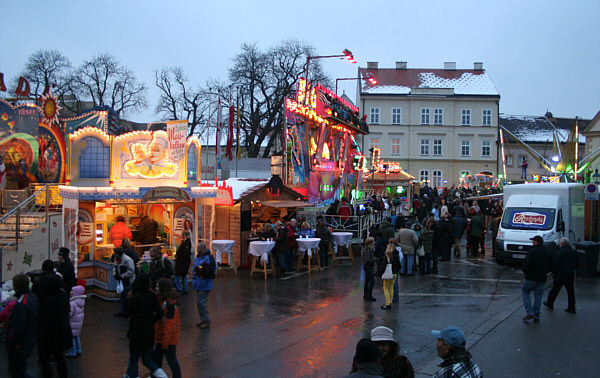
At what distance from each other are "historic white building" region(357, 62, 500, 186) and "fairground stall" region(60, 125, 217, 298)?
39.6m

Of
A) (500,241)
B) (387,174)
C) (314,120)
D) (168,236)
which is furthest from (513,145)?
(168,236)

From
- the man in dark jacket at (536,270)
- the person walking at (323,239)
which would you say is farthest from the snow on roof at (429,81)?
the man in dark jacket at (536,270)

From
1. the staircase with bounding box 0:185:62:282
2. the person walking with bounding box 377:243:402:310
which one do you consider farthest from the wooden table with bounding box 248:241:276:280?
the staircase with bounding box 0:185:62:282

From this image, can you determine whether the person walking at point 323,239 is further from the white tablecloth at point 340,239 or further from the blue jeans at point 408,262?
the blue jeans at point 408,262

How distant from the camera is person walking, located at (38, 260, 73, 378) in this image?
6414mm

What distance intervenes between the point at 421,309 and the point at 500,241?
21.0ft

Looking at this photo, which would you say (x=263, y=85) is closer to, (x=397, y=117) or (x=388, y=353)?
(x=397, y=117)

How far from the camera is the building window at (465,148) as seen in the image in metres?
53.1

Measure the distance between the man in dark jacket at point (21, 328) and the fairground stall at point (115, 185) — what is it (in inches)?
230

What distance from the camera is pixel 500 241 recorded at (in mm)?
15883

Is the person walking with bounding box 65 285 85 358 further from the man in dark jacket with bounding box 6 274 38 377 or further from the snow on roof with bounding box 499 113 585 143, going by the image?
the snow on roof with bounding box 499 113 585 143

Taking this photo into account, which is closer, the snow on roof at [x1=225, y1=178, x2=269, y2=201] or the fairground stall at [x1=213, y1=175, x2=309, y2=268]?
the fairground stall at [x1=213, y1=175, x2=309, y2=268]

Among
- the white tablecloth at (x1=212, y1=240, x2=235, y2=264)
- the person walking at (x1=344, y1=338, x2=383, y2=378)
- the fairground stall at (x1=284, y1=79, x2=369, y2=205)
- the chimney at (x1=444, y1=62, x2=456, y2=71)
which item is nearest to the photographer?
the person walking at (x1=344, y1=338, x2=383, y2=378)

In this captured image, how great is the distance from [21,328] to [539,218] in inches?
576
